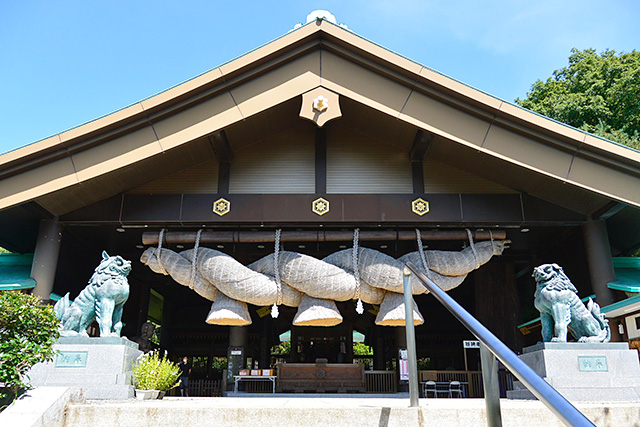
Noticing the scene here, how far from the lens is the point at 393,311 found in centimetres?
902

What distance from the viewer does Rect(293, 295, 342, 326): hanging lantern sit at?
894 centimetres

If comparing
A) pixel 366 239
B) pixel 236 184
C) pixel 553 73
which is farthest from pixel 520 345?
pixel 553 73

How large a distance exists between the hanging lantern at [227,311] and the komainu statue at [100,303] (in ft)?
7.61

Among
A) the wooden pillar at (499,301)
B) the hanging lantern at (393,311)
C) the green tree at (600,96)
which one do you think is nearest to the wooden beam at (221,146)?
the hanging lantern at (393,311)

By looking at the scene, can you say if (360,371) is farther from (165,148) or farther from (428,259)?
(165,148)

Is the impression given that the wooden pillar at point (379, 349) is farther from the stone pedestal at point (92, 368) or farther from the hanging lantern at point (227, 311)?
the stone pedestal at point (92, 368)

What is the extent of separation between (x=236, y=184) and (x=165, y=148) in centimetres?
180

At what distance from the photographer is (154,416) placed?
424cm

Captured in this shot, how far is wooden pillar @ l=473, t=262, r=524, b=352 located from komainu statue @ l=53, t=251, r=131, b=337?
835 centimetres

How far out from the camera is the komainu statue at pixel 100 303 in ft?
22.1

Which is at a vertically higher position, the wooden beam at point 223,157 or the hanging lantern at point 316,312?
the wooden beam at point 223,157

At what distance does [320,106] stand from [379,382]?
8463 mm

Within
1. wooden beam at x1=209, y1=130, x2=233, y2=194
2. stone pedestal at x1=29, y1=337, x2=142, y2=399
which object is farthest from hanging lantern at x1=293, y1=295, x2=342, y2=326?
stone pedestal at x1=29, y1=337, x2=142, y2=399

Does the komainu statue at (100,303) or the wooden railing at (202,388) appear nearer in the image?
the komainu statue at (100,303)
